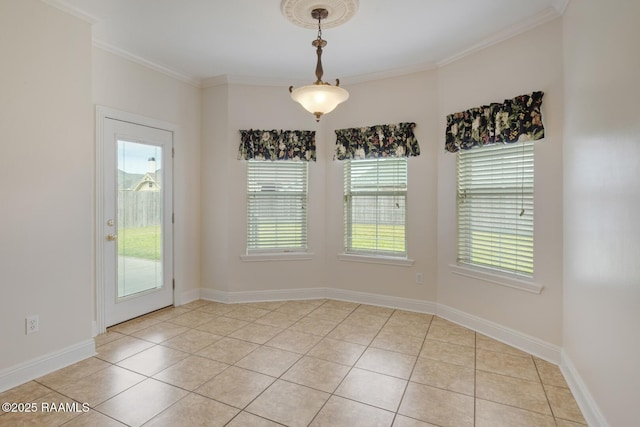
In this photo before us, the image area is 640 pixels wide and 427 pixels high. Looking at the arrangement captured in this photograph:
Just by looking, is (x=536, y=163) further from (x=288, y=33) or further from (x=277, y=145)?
(x=277, y=145)

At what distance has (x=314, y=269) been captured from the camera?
4395 millimetres

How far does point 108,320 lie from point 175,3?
2.97 metres

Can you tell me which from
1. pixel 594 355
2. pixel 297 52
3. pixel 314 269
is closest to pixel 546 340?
pixel 594 355

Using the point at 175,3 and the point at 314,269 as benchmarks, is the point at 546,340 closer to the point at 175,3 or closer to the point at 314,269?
the point at 314,269

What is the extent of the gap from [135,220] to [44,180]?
1.16 m

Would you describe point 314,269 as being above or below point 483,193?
below

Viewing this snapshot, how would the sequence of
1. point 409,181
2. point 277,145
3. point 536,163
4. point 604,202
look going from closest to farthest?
point 604,202 → point 536,163 → point 409,181 → point 277,145

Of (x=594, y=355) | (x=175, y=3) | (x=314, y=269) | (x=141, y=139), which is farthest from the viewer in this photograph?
(x=314, y=269)

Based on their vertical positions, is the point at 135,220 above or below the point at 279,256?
above

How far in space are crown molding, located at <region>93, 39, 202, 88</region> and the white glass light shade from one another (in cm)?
216

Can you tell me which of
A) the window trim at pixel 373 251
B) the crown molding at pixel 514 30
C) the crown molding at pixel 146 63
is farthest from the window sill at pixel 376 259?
the crown molding at pixel 146 63

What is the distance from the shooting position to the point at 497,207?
10.3 feet

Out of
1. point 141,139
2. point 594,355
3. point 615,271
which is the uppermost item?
point 141,139

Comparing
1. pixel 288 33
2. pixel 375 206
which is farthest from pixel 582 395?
pixel 288 33
